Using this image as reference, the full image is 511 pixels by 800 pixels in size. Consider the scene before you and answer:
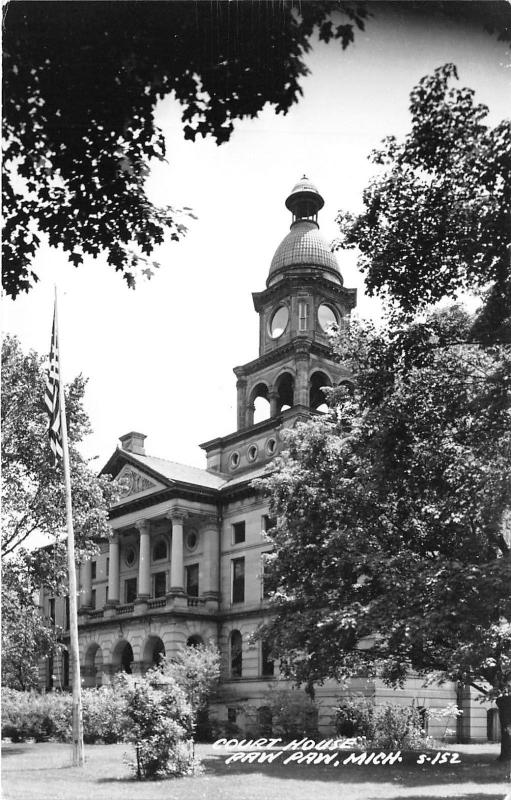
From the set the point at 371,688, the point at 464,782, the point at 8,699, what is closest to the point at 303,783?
the point at 464,782

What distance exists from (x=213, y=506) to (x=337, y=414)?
83.4 ft

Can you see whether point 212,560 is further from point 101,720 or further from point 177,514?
point 101,720

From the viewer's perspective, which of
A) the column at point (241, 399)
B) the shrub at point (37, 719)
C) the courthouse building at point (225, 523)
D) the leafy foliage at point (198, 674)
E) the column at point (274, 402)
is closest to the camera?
the shrub at point (37, 719)

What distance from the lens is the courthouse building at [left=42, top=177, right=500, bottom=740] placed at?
42.4 meters

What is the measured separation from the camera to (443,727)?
3647 cm

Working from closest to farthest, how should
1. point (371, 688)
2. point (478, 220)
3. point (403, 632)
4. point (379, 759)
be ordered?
1. point (478, 220)
2. point (403, 632)
3. point (379, 759)
4. point (371, 688)

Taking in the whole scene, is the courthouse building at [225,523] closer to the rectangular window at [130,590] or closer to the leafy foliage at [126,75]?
the rectangular window at [130,590]

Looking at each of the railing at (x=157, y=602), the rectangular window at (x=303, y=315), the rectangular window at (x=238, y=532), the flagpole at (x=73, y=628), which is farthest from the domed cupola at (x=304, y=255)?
the flagpole at (x=73, y=628)

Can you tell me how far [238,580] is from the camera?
1804 inches

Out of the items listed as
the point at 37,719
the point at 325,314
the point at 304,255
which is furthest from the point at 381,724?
the point at 304,255

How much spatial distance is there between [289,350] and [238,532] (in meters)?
11.2

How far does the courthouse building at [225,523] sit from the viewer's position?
42.4 metres

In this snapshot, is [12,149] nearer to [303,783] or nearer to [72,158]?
[72,158]

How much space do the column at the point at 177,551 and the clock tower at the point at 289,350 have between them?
192 inches
